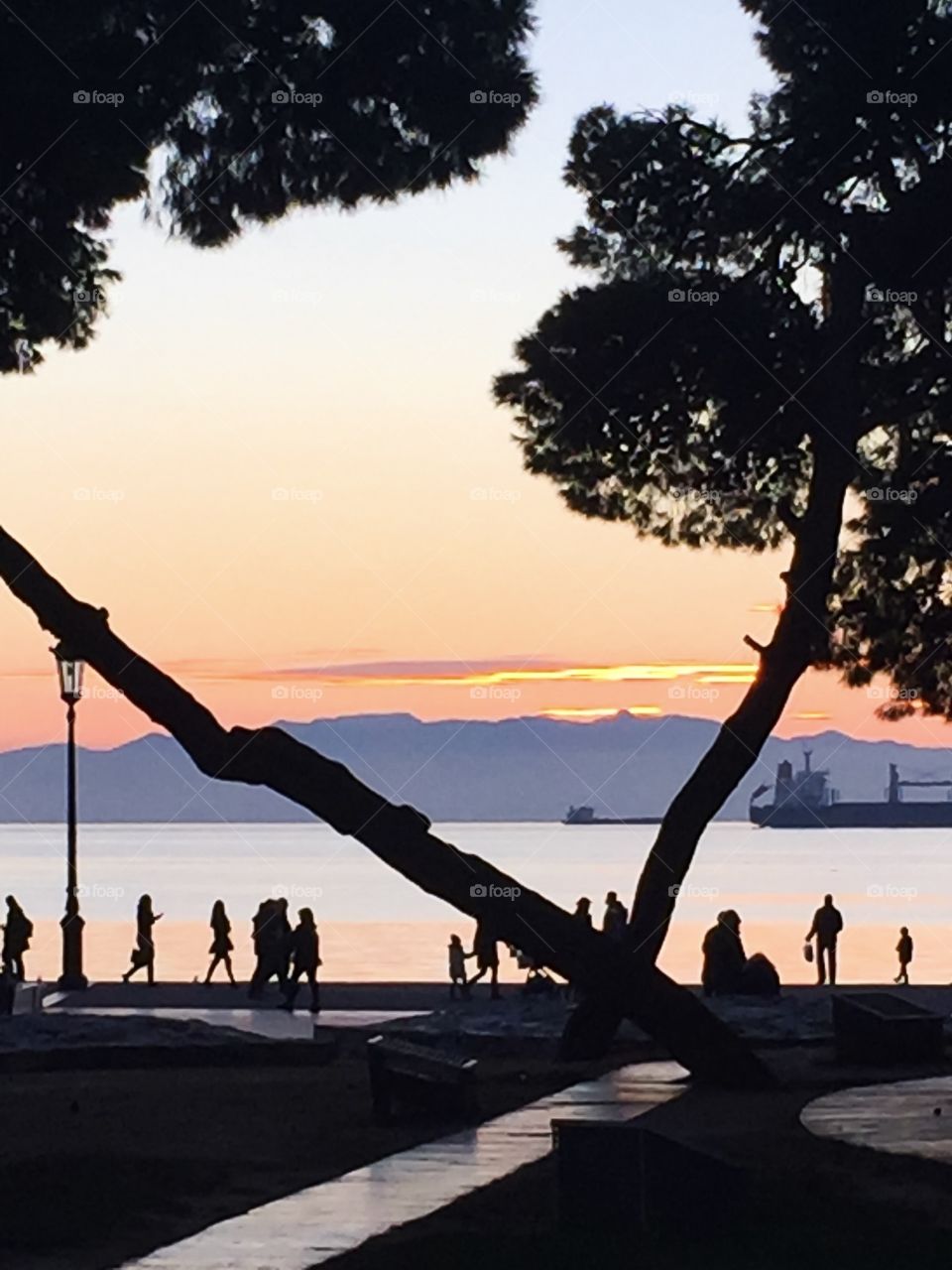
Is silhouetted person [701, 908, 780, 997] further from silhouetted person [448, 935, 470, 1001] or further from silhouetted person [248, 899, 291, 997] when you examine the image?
silhouetted person [248, 899, 291, 997]

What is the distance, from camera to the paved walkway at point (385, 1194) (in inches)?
434

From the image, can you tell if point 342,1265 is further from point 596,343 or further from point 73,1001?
point 73,1001

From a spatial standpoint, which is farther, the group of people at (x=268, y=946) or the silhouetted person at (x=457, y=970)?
the silhouetted person at (x=457, y=970)

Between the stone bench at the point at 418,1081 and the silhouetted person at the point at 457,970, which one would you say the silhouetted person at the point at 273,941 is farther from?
the stone bench at the point at 418,1081

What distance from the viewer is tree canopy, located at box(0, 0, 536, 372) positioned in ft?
57.1

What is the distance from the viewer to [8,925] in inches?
1390

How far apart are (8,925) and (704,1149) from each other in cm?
2501

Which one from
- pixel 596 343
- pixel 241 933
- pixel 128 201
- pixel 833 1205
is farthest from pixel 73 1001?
pixel 241 933

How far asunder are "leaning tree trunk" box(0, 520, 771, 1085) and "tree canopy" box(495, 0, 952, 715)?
5548 millimetres

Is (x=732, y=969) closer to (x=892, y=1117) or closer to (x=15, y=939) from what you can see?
(x=15, y=939)

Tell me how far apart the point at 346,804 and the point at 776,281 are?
24.5 ft

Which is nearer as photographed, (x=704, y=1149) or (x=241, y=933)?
(x=704, y=1149)

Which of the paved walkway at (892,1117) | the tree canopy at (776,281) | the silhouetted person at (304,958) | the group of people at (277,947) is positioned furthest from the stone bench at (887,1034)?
the group of people at (277,947)

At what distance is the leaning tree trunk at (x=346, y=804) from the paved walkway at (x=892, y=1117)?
55.3 inches
